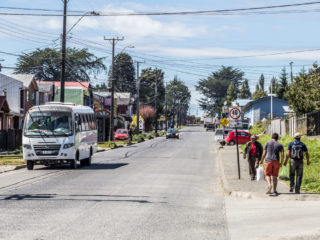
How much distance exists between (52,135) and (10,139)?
20.0 m

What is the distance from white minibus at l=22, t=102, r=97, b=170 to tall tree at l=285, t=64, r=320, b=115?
21675mm

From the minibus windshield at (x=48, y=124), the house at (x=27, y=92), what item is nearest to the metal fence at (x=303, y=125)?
the minibus windshield at (x=48, y=124)

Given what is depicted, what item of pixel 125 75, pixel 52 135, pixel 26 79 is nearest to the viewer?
pixel 52 135

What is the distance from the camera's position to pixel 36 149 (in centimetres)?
2373

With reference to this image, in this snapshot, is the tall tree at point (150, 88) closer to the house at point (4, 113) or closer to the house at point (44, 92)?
the house at point (44, 92)

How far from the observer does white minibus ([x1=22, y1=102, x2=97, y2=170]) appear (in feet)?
78.0

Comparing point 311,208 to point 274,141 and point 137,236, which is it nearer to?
point 274,141

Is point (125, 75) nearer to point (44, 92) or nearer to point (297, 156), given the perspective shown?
point (44, 92)

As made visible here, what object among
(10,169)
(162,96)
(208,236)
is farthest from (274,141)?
(162,96)

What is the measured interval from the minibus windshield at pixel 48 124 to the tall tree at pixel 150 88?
119 metres

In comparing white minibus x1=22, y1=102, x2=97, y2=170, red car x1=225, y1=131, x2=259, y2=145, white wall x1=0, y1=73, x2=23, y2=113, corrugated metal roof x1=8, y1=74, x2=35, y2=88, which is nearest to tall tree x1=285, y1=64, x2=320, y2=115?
red car x1=225, y1=131, x2=259, y2=145

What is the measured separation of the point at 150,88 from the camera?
155125mm

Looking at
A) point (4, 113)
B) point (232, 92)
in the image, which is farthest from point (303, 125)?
point (232, 92)

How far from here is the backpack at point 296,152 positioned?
15.1 m
